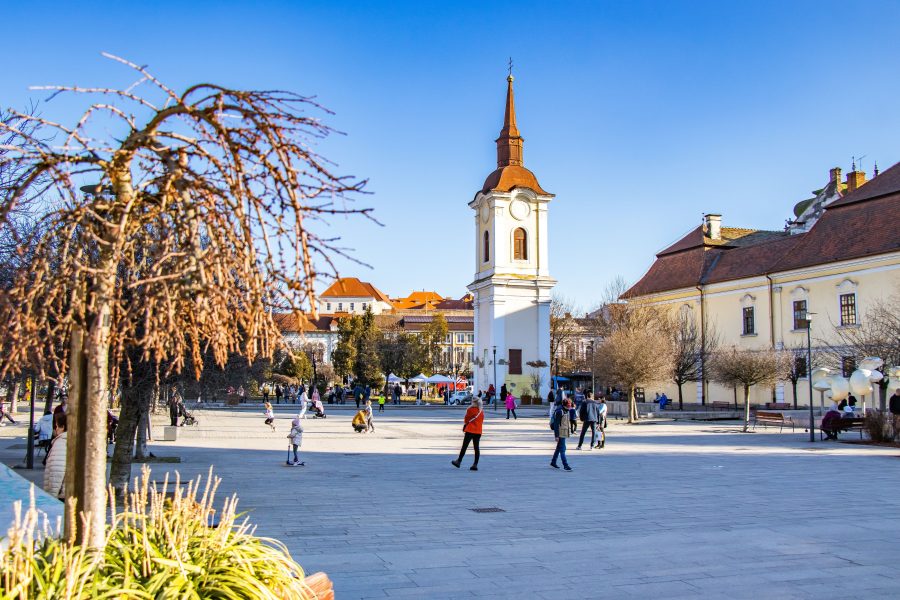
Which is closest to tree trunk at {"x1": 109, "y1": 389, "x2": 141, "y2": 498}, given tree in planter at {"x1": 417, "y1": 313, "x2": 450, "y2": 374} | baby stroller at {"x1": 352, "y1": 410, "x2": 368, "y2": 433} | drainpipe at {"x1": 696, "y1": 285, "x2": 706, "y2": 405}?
baby stroller at {"x1": 352, "y1": 410, "x2": 368, "y2": 433}

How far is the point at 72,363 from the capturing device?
4.96 metres

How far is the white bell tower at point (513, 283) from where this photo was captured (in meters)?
63.6

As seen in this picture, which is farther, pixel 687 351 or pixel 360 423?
pixel 687 351

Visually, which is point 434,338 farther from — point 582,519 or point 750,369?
point 582,519

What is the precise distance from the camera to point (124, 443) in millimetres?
14016

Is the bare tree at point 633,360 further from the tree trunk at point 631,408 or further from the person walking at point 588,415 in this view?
the person walking at point 588,415

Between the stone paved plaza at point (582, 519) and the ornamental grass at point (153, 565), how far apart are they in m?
2.71

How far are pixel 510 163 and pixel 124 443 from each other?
56.8 metres

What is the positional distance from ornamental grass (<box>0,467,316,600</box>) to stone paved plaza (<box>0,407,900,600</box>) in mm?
2715

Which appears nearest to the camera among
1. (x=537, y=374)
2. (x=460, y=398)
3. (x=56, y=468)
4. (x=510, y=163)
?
(x=56, y=468)

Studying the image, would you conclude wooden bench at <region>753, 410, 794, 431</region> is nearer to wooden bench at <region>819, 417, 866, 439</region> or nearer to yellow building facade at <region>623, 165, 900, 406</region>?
wooden bench at <region>819, 417, 866, 439</region>

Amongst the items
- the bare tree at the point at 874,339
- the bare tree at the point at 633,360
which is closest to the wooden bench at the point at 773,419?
the bare tree at the point at 874,339

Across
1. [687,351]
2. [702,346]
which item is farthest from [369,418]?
[702,346]

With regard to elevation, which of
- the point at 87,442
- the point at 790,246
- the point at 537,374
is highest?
the point at 790,246
